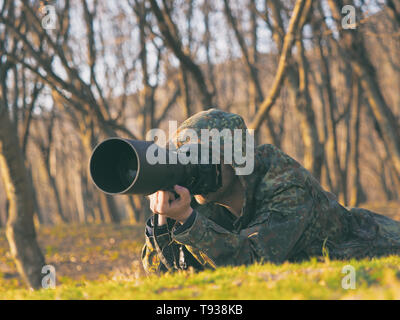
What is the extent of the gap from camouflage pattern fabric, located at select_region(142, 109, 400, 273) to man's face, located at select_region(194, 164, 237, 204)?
12cm

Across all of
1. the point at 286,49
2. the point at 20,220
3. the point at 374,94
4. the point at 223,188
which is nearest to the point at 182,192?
the point at 223,188

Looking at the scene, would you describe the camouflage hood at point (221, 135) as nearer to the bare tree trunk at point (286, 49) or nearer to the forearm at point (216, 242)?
the forearm at point (216, 242)

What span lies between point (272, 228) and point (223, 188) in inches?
20.1

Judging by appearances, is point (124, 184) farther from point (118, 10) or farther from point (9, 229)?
point (118, 10)

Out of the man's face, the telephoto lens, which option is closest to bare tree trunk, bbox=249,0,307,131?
the man's face

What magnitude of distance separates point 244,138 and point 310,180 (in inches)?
22.2

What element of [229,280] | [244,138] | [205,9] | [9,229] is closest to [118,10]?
[205,9]

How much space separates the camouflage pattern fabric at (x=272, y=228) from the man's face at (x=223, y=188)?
Result: 120 millimetres

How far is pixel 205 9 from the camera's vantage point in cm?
1606

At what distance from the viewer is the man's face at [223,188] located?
10.3ft

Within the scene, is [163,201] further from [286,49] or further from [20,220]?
[286,49]

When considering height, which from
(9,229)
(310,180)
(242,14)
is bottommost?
(9,229)

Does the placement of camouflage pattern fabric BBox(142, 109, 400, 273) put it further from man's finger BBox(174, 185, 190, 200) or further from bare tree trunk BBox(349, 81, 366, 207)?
bare tree trunk BBox(349, 81, 366, 207)

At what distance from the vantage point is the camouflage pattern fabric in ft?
9.28
